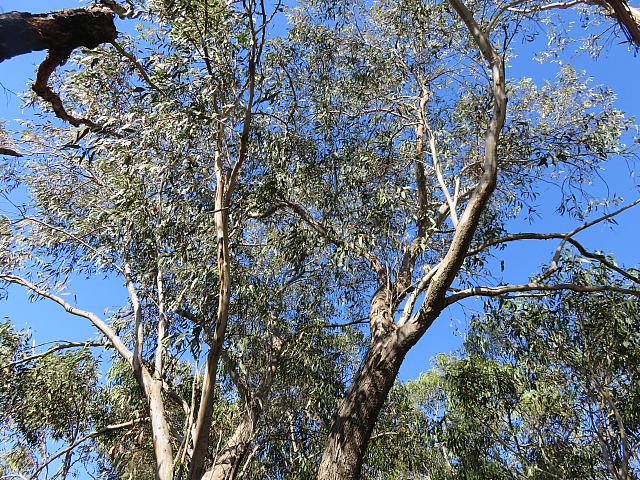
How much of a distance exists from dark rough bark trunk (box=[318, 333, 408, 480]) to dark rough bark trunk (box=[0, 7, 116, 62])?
294 centimetres

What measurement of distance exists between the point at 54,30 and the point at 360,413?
316cm

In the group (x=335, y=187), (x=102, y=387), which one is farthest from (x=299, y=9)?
(x=102, y=387)

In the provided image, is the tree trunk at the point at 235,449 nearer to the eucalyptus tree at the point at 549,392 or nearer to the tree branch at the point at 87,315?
the tree branch at the point at 87,315

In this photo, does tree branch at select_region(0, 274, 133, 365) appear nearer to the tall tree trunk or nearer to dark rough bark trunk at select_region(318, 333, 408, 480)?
the tall tree trunk

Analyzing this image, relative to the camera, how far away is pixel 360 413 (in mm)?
4121

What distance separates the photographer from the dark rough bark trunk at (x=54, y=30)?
89.2 inches

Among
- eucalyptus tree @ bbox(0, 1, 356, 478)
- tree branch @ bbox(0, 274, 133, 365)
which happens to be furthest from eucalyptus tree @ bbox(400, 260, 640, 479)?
tree branch @ bbox(0, 274, 133, 365)

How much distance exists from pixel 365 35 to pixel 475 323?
160 inches

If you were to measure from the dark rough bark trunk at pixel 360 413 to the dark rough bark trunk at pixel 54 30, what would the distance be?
2939 mm

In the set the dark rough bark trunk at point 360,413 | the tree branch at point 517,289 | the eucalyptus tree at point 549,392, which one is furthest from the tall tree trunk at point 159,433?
the eucalyptus tree at point 549,392

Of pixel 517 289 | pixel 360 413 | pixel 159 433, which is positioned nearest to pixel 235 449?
pixel 159 433

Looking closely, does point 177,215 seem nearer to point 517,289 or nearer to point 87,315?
point 87,315

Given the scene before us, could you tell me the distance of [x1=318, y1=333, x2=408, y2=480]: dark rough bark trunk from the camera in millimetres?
3959

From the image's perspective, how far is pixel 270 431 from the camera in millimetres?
6562
